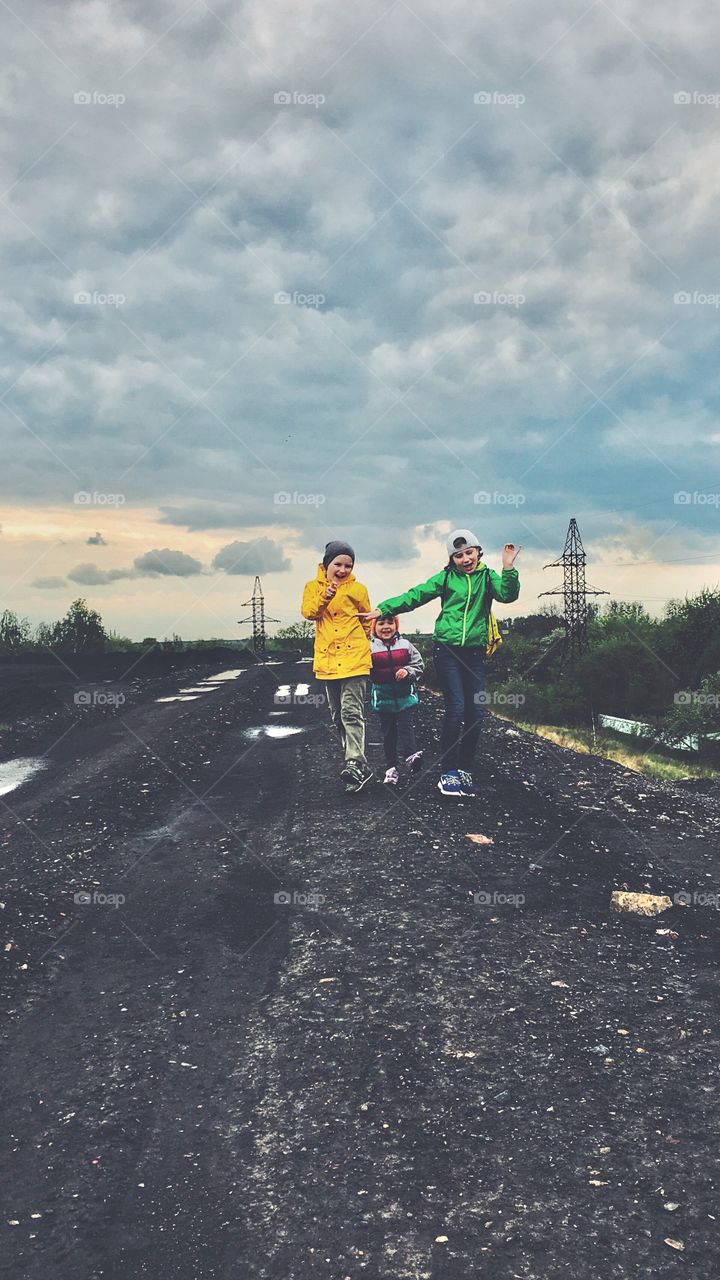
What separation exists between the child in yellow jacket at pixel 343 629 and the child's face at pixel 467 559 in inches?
39.0

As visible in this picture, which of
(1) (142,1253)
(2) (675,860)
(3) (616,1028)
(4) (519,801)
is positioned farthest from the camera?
(4) (519,801)

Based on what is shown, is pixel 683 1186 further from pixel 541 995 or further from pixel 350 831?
pixel 350 831

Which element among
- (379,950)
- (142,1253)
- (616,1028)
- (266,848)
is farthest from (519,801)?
(142,1253)

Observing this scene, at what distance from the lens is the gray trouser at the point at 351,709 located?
8.18 meters

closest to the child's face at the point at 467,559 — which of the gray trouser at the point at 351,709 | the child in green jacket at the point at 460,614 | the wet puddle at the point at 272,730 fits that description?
the child in green jacket at the point at 460,614

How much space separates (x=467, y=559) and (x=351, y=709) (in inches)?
74.6

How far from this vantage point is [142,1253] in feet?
8.91

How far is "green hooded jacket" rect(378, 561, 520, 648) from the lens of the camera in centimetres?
782

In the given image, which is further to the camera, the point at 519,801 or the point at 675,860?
the point at 519,801

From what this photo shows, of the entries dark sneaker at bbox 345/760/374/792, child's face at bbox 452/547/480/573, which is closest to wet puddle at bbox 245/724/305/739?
dark sneaker at bbox 345/760/374/792

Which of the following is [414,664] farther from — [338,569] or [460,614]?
[338,569]

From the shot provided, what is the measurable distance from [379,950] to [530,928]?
1.05m

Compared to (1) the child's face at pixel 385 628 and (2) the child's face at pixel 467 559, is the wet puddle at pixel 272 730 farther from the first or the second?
(2) the child's face at pixel 467 559

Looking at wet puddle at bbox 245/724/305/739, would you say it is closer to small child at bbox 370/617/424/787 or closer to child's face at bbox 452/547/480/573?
small child at bbox 370/617/424/787
